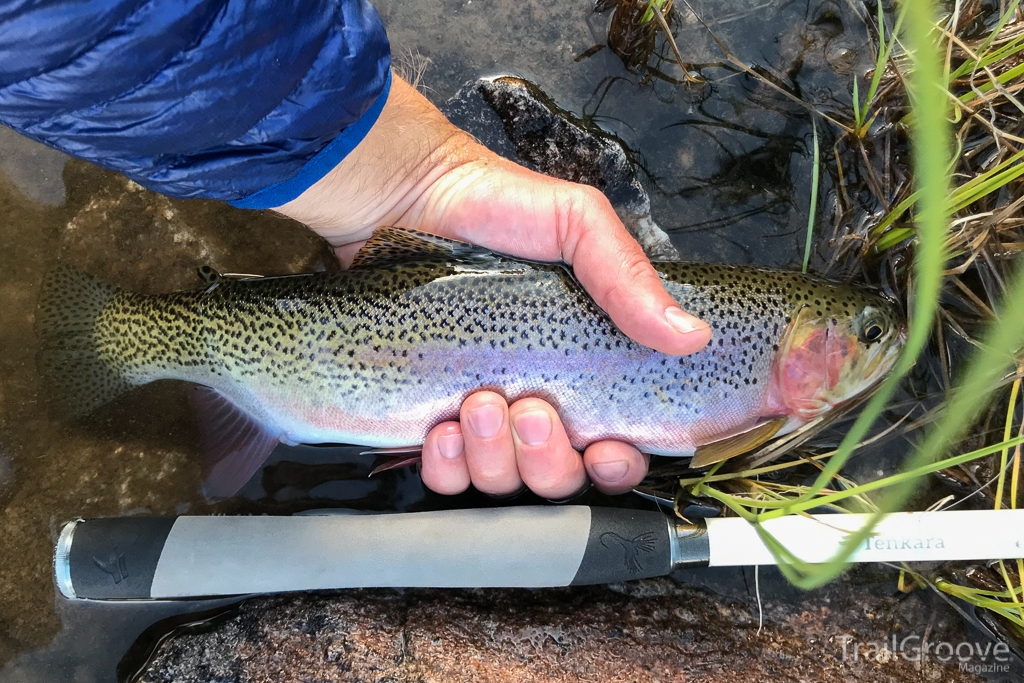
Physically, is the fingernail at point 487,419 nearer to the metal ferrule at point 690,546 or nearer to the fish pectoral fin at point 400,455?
the fish pectoral fin at point 400,455

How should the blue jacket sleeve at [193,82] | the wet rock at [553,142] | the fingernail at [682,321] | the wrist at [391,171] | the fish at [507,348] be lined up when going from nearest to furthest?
the blue jacket sleeve at [193,82]
the fingernail at [682,321]
the fish at [507,348]
the wrist at [391,171]
the wet rock at [553,142]

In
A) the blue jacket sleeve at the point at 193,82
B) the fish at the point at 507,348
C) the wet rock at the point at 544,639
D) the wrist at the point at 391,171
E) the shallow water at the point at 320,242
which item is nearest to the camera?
the blue jacket sleeve at the point at 193,82

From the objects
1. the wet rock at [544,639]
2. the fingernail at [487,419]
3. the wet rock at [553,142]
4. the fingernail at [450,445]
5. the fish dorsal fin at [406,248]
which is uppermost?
the wet rock at [553,142]

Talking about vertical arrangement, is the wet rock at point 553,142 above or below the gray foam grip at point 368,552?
above

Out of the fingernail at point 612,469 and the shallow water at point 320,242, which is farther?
the shallow water at point 320,242

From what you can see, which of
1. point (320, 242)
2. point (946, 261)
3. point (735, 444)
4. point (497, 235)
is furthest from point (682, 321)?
point (320, 242)

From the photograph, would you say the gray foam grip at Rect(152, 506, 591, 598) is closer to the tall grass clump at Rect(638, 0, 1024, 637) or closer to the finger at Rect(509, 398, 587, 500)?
the finger at Rect(509, 398, 587, 500)

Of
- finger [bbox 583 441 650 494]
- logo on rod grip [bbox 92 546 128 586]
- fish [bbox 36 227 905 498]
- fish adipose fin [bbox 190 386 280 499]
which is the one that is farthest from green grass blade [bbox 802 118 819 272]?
logo on rod grip [bbox 92 546 128 586]

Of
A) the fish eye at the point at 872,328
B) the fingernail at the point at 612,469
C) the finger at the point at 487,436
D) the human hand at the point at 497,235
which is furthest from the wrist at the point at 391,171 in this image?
the fish eye at the point at 872,328

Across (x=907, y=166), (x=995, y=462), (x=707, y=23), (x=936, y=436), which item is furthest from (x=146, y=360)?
(x=995, y=462)
